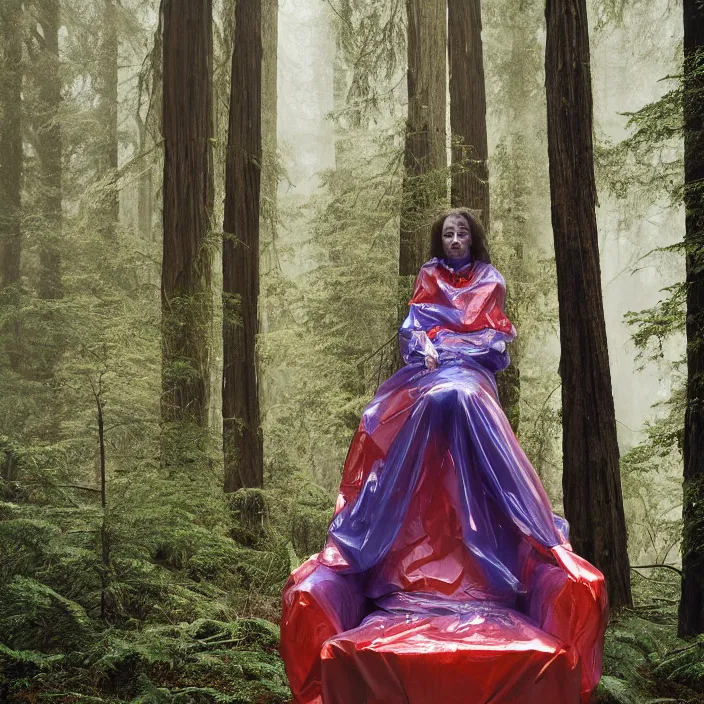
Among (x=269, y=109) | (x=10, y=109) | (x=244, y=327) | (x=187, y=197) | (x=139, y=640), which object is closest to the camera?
(x=139, y=640)

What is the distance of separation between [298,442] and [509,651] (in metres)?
11.9

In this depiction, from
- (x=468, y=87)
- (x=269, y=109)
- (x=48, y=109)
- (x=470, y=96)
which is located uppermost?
(x=48, y=109)

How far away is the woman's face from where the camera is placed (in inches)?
219

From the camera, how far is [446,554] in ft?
15.5

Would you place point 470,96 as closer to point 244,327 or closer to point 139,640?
point 244,327

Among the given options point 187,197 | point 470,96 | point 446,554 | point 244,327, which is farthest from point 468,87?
point 446,554

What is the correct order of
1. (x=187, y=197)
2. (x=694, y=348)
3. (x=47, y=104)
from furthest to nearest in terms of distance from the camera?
(x=47, y=104) → (x=187, y=197) → (x=694, y=348)

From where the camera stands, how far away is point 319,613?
423cm

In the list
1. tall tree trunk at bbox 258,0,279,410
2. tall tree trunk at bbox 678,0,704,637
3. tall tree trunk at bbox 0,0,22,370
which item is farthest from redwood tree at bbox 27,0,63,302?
tall tree trunk at bbox 678,0,704,637

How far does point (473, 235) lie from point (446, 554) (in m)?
2.03

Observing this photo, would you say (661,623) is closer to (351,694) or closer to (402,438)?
(402,438)

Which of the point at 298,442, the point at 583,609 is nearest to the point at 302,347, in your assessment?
the point at 298,442

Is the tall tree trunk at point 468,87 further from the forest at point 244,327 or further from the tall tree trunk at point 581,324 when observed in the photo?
the tall tree trunk at point 581,324

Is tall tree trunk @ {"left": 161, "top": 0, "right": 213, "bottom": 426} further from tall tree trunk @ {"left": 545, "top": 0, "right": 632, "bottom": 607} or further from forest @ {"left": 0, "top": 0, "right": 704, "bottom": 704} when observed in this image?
tall tree trunk @ {"left": 545, "top": 0, "right": 632, "bottom": 607}
